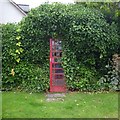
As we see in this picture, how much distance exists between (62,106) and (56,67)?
1.96m

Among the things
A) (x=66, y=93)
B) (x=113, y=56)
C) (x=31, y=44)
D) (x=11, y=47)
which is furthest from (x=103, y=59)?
(x=11, y=47)

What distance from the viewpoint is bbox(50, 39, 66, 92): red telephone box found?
27.7 feet

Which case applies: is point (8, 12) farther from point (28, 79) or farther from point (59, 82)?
point (59, 82)

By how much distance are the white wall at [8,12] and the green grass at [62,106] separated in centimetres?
593

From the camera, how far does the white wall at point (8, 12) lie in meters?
13.1

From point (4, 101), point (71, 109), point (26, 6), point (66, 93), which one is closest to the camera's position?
point (71, 109)

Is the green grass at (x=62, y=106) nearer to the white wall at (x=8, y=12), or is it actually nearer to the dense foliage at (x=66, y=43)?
the dense foliage at (x=66, y=43)

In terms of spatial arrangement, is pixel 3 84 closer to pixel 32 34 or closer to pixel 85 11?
pixel 32 34

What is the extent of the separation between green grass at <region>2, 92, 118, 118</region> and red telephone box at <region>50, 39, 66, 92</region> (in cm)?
50

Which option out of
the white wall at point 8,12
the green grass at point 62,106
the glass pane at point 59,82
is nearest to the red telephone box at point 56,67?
the glass pane at point 59,82

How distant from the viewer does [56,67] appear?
8.52 m

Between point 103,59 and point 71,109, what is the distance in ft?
8.32

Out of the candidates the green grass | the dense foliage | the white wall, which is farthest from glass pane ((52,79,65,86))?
the white wall

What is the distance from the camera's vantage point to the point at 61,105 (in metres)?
6.88
